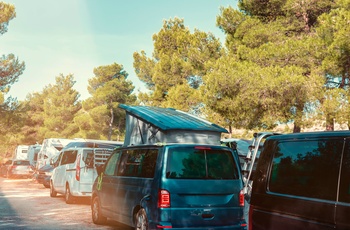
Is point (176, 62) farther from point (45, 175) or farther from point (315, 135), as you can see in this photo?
point (315, 135)

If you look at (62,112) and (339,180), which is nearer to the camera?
(339,180)

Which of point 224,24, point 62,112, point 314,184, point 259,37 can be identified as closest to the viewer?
point 314,184

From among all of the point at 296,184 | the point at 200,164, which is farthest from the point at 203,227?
the point at 296,184

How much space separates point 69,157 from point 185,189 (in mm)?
10070

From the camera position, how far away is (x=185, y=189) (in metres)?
7.77

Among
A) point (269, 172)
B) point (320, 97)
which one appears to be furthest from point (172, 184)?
point (320, 97)

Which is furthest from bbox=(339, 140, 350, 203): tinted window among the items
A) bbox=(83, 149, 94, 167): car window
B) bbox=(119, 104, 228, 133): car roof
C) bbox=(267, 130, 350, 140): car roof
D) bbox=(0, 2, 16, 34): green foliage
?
bbox=(0, 2, 16, 34): green foliage

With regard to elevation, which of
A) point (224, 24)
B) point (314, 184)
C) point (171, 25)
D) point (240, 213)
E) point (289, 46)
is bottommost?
point (240, 213)

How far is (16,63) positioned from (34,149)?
7.64m

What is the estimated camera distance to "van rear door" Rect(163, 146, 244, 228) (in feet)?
25.1

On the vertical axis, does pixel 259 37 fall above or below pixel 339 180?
above

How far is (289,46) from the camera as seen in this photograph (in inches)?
825

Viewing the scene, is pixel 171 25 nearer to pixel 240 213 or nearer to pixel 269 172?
pixel 240 213

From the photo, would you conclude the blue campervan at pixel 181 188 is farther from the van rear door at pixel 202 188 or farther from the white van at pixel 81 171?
the white van at pixel 81 171
